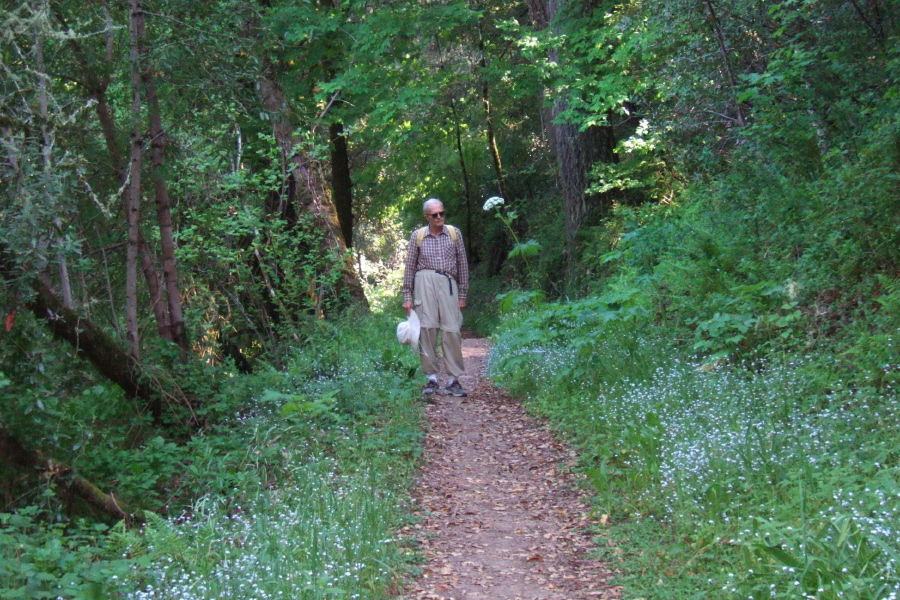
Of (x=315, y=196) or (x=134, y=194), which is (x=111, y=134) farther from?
(x=315, y=196)

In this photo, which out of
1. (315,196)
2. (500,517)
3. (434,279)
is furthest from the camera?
(315,196)

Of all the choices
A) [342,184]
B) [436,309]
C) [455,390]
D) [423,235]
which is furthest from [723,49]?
[342,184]

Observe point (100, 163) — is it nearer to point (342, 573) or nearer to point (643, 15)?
point (342, 573)

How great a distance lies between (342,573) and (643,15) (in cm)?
1022

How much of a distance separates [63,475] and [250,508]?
1.46m

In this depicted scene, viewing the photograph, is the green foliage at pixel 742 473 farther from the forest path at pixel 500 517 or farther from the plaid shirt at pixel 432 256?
the plaid shirt at pixel 432 256

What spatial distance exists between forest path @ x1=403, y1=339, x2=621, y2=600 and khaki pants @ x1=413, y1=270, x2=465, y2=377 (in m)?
0.92

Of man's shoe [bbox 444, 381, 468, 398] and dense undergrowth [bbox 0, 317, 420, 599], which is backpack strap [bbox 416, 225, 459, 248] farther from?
man's shoe [bbox 444, 381, 468, 398]

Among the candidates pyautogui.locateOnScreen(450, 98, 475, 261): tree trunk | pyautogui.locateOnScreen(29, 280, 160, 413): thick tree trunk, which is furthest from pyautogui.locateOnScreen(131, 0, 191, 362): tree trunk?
pyautogui.locateOnScreen(450, 98, 475, 261): tree trunk

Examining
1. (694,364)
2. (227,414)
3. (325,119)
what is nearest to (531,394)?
(694,364)

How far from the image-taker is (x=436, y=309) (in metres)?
9.07

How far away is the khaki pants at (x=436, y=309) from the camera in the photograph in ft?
29.6

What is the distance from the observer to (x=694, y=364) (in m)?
7.28

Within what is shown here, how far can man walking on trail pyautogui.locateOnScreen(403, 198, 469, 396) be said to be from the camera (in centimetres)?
901
